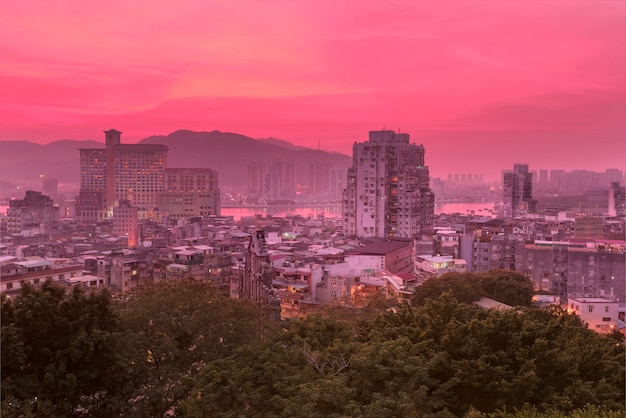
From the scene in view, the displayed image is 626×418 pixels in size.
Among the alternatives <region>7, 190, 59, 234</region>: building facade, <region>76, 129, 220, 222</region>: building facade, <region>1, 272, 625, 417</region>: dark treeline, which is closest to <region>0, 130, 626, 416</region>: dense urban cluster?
<region>1, 272, 625, 417</region>: dark treeline

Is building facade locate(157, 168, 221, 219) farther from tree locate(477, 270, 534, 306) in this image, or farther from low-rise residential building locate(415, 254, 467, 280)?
tree locate(477, 270, 534, 306)

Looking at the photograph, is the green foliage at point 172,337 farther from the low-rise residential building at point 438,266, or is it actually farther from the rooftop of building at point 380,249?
the rooftop of building at point 380,249

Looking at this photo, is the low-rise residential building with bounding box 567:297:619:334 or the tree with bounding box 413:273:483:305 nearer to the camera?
the tree with bounding box 413:273:483:305

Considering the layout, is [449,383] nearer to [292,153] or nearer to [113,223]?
[113,223]

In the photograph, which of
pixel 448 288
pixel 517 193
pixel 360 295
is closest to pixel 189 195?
pixel 517 193

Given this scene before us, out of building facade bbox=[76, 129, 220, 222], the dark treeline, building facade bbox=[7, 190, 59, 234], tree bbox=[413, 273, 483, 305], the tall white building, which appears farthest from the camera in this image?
building facade bbox=[76, 129, 220, 222]

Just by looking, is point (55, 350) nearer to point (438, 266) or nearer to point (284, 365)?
point (284, 365)
